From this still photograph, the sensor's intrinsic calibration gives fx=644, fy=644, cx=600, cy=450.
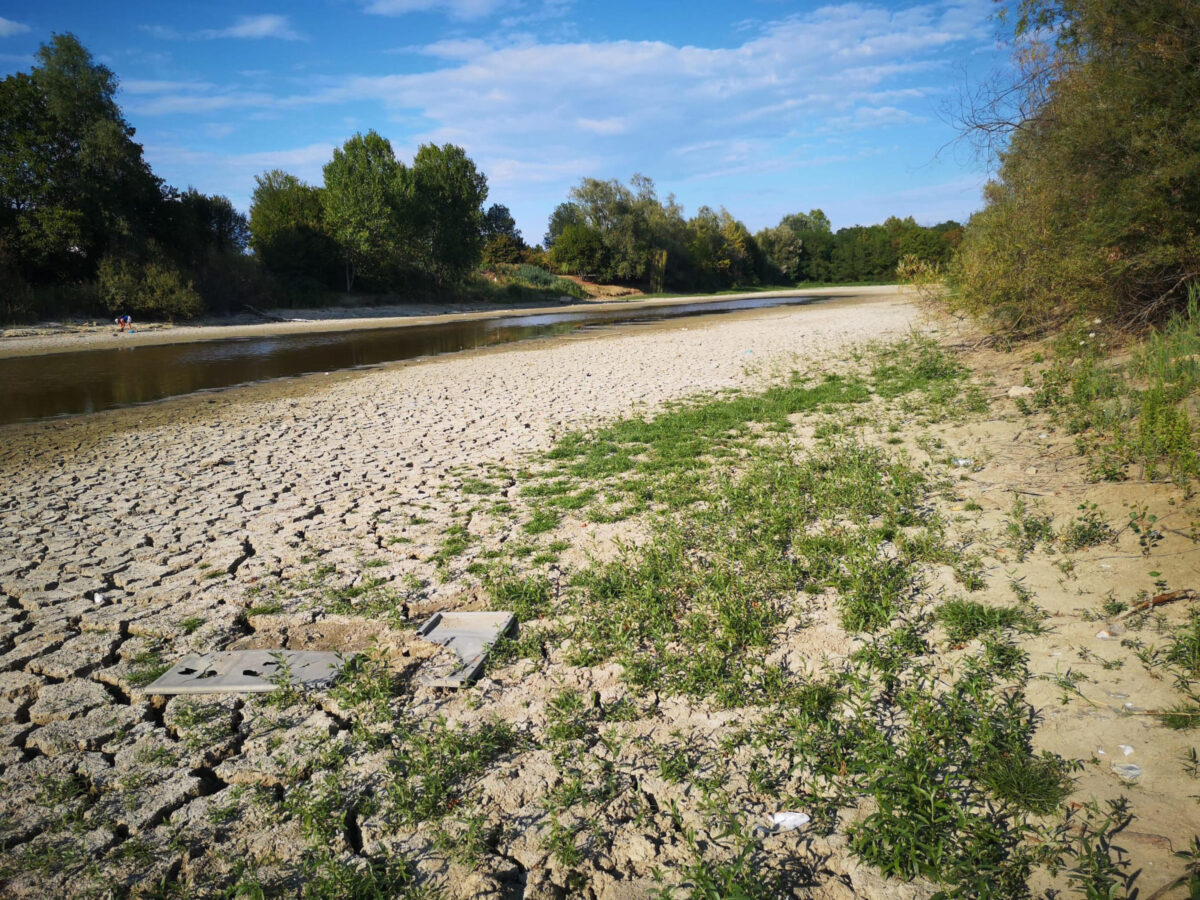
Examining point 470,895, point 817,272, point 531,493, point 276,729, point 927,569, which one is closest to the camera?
point 470,895

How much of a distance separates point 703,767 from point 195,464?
843 cm

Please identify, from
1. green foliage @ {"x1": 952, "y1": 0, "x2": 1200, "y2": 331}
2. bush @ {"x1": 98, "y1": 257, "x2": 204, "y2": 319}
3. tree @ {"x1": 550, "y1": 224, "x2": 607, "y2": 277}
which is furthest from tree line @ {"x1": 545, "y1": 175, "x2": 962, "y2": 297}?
green foliage @ {"x1": 952, "y1": 0, "x2": 1200, "y2": 331}

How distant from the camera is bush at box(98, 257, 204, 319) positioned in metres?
33.9

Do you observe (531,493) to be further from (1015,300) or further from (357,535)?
(1015,300)

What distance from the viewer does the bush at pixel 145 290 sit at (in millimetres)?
33875

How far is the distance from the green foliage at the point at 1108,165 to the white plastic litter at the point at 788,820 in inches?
340

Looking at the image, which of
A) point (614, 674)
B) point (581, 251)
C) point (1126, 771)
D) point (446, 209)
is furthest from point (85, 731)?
point (581, 251)

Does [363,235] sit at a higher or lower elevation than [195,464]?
higher

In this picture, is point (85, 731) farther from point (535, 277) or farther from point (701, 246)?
point (701, 246)

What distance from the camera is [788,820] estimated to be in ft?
8.94

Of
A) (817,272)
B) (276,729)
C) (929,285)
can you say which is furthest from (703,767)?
(817,272)

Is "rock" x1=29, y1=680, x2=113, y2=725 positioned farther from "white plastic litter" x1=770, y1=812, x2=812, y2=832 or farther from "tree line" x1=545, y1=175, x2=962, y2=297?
"tree line" x1=545, y1=175, x2=962, y2=297

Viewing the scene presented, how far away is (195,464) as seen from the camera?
347 inches

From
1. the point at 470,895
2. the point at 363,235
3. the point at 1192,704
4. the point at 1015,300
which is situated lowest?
the point at 470,895
